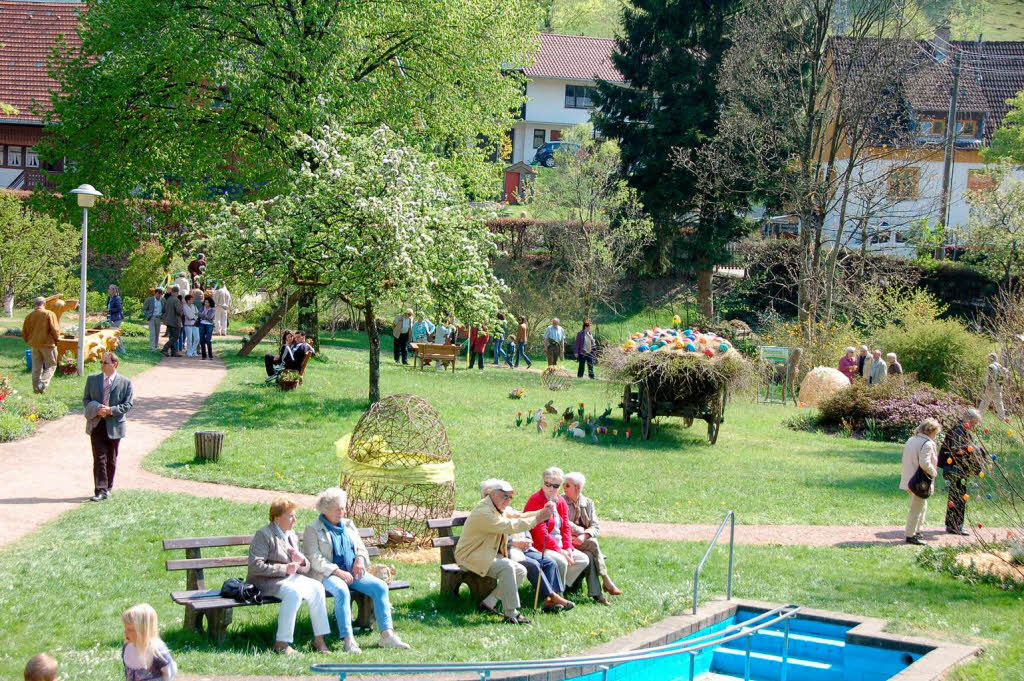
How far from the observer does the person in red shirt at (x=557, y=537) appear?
10.3 metres

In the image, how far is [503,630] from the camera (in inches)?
365

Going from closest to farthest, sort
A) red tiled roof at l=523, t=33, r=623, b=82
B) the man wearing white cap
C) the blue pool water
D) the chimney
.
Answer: the blue pool water < the man wearing white cap < the chimney < red tiled roof at l=523, t=33, r=623, b=82

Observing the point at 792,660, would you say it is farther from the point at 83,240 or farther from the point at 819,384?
the point at 819,384

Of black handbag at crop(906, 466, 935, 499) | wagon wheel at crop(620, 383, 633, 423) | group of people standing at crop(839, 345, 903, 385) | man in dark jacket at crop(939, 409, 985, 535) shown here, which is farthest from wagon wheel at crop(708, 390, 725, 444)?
black handbag at crop(906, 466, 935, 499)

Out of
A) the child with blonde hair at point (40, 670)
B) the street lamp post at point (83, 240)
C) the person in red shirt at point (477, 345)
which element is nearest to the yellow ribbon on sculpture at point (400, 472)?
the child with blonde hair at point (40, 670)

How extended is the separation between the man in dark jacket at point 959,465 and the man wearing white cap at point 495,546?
656 cm

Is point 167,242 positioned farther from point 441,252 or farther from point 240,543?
point 240,543

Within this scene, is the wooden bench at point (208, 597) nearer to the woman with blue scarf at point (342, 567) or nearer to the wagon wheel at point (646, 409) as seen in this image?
the woman with blue scarf at point (342, 567)

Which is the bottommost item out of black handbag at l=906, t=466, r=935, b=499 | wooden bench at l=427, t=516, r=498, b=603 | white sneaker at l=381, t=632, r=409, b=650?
white sneaker at l=381, t=632, r=409, b=650

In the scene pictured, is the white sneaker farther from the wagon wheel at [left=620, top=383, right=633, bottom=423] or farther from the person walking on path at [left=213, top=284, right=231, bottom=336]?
the person walking on path at [left=213, top=284, right=231, bottom=336]

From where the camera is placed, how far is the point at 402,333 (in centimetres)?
2967

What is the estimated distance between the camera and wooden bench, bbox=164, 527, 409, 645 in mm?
8375

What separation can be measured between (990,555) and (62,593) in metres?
10.1

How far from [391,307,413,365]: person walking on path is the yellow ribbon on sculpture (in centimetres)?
1689
